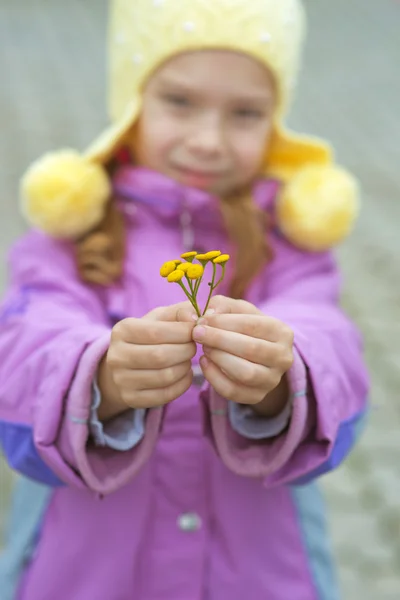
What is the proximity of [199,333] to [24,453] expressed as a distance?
0.26m

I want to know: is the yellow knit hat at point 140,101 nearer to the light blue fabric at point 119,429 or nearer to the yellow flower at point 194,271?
the light blue fabric at point 119,429

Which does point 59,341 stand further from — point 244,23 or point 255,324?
point 244,23

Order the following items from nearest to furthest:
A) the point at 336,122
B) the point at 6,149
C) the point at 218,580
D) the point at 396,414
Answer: the point at 218,580
the point at 396,414
the point at 6,149
the point at 336,122

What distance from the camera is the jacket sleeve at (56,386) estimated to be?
0.60m

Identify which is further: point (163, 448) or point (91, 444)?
point (163, 448)

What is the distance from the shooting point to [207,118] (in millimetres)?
801

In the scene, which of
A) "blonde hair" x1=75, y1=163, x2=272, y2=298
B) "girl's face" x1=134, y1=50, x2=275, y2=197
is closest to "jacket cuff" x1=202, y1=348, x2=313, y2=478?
"blonde hair" x1=75, y1=163, x2=272, y2=298

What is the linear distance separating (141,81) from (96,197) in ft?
0.48

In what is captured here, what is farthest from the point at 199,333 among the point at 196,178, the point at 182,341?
the point at 196,178

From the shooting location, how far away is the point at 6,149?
219 cm

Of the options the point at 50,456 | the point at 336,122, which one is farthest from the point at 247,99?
the point at 336,122

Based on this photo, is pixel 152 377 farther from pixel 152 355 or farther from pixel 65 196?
pixel 65 196

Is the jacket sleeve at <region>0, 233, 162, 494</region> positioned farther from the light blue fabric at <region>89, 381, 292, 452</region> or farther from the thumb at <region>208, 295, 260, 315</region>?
the thumb at <region>208, 295, 260, 315</region>

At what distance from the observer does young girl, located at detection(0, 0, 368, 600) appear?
59 cm
